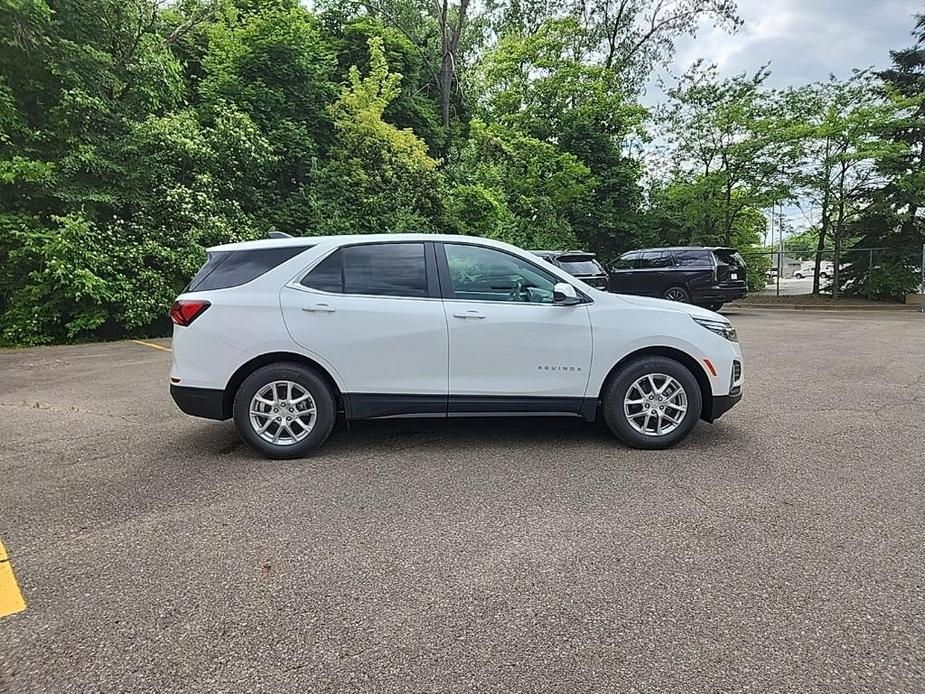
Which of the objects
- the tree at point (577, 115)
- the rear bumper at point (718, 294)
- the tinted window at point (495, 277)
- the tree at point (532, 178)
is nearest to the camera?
the tinted window at point (495, 277)

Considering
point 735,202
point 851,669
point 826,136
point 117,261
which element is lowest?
point 851,669

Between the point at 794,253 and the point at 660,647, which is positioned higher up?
the point at 794,253

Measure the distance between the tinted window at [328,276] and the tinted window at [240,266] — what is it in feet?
0.63

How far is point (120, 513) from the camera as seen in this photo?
11.1 feet

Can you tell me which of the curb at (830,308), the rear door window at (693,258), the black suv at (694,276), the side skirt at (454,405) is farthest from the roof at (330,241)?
the curb at (830,308)

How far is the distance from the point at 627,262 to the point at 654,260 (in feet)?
2.60

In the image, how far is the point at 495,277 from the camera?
446 cm

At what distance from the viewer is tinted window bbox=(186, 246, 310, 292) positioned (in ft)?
14.2

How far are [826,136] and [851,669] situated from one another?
19.3 m

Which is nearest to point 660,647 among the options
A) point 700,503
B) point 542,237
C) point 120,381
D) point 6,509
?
point 700,503

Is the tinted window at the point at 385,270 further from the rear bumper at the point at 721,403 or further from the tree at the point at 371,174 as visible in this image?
the tree at the point at 371,174

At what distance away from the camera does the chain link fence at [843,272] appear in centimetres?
1783

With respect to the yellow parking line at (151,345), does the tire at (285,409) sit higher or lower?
higher

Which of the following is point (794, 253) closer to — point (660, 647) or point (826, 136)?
point (826, 136)
